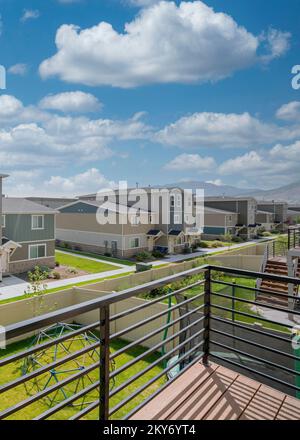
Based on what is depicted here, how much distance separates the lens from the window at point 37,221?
1948 centimetres

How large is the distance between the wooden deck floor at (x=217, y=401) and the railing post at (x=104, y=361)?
491 millimetres

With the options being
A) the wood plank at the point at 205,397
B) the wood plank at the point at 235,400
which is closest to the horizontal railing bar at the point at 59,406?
the wood plank at the point at 205,397

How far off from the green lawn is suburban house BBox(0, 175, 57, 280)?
153cm

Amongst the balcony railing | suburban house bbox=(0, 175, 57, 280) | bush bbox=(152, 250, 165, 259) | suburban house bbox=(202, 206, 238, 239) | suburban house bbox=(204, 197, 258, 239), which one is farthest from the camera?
suburban house bbox=(204, 197, 258, 239)

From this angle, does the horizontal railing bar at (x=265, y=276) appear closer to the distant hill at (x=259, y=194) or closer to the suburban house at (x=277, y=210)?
the distant hill at (x=259, y=194)

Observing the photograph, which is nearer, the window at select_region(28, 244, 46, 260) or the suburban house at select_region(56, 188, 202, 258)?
the window at select_region(28, 244, 46, 260)

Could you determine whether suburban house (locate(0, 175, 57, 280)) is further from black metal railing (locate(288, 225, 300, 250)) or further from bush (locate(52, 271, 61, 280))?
black metal railing (locate(288, 225, 300, 250))

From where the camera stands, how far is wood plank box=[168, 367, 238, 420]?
7.65 ft

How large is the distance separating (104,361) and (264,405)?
158cm

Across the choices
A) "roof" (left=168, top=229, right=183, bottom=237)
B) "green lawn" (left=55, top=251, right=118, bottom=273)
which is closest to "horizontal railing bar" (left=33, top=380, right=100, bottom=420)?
"green lawn" (left=55, top=251, right=118, bottom=273)

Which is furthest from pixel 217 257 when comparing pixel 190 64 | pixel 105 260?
pixel 190 64

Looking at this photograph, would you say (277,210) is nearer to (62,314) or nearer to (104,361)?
(104,361)

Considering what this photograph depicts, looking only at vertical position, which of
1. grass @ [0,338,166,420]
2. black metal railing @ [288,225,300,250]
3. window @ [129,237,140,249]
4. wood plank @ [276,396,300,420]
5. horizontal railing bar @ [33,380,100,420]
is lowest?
grass @ [0,338,166,420]

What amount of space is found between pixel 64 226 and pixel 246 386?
90.0 feet
